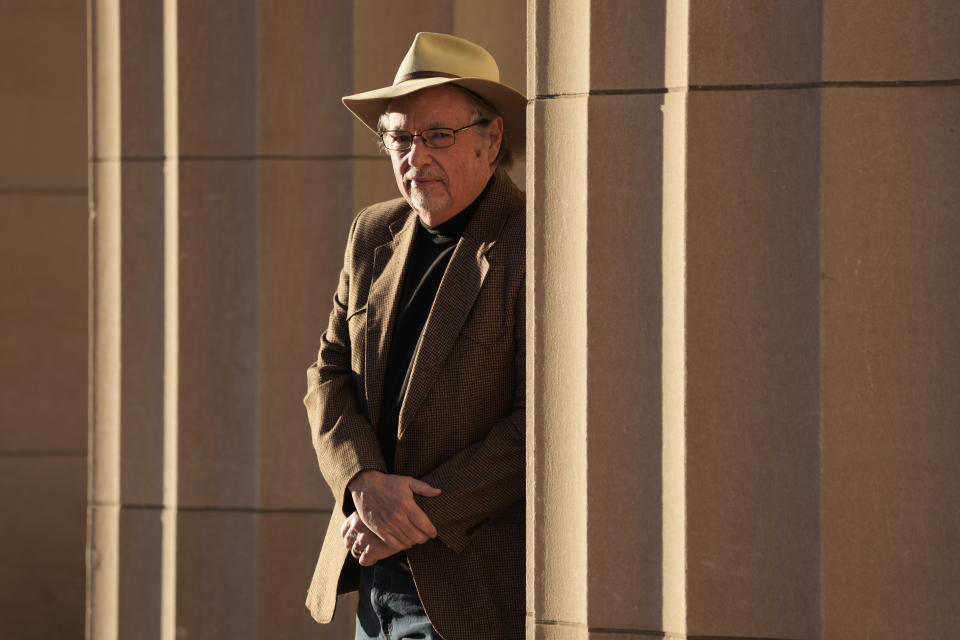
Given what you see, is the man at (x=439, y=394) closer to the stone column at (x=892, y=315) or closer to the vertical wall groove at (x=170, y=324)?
the stone column at (x=892, y=315)

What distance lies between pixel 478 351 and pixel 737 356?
31.7 inches

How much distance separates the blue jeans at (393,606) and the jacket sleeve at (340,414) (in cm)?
17

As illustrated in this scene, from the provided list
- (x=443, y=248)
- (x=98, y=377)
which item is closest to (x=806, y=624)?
(x=443, y=248)

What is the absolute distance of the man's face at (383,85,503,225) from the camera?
2770 mm

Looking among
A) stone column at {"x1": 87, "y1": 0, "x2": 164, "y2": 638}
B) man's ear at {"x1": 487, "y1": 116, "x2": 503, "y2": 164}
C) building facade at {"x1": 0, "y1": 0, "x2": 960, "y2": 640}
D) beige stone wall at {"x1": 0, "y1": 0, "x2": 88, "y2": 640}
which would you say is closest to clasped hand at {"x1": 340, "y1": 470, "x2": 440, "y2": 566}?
building facade at {"x1": 0, "y1": 0, "x2": 960, "y2": 640}

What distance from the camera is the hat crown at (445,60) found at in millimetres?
2854

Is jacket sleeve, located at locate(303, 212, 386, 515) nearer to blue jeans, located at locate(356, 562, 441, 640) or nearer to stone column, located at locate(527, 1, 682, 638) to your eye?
blue jeans, located at locate(356, 562, 441, 640)

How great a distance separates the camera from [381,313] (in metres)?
2.88

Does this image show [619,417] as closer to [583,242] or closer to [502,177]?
[583,242]

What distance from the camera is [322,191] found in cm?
426

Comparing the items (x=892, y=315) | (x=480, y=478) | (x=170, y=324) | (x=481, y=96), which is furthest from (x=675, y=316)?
(x=170, y=324)

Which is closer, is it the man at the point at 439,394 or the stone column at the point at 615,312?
the stone column at the point at 615,312

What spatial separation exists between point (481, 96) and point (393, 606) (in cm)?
118

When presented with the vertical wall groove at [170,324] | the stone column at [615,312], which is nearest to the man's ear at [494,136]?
the stone column at [615,312]
